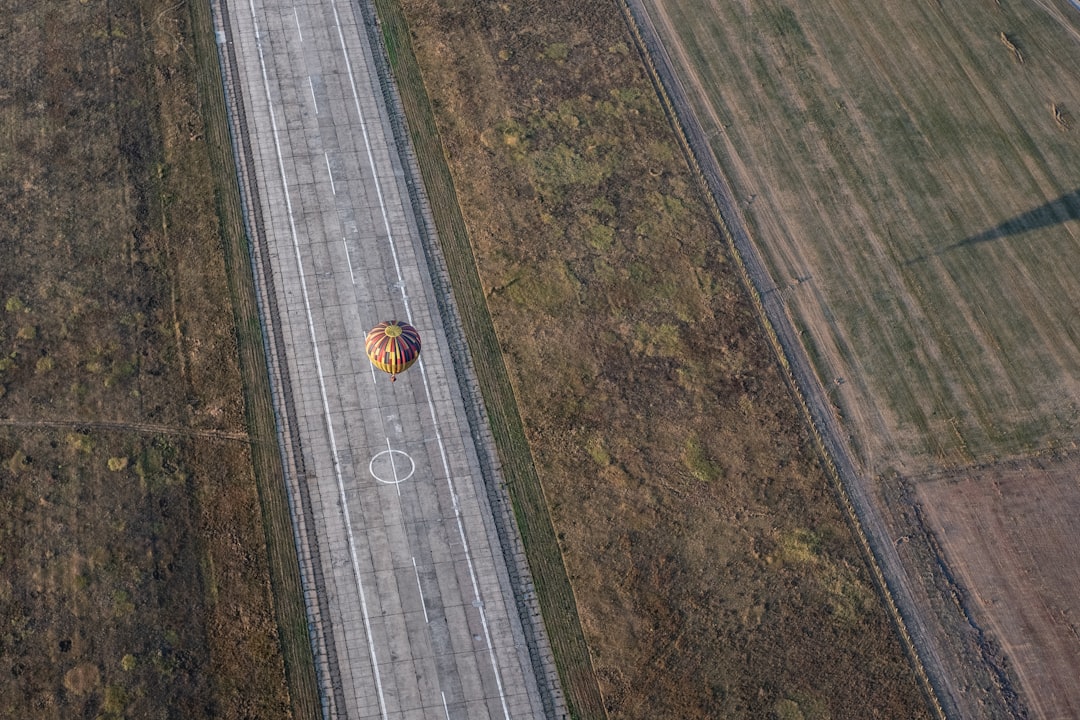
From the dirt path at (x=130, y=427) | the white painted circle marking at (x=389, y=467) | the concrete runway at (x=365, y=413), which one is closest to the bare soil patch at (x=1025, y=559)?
the concrete runway at (x=365, y=413)

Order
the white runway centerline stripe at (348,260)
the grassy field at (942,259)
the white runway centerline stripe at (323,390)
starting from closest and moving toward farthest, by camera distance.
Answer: the white runway centerline stripe at (323,390) → the grassy field at (942,259) → the white runway centerline stripe at (348,260)

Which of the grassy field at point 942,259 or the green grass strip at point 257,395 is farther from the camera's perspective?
the grassy field at point 942,259

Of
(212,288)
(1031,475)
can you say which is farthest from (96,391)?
(1031,475)

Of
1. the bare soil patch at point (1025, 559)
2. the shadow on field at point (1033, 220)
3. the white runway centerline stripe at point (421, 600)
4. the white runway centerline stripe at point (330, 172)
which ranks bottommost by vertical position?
the bare soil patch at point (1025, 559)

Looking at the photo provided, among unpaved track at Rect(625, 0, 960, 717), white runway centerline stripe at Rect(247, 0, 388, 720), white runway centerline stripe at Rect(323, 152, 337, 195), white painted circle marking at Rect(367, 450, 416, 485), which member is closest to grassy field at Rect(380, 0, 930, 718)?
unpaved track at Rect(625, 0, 960, 717)

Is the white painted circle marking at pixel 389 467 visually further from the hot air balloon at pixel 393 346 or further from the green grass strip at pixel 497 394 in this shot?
the green grass strip at pixel 497 394

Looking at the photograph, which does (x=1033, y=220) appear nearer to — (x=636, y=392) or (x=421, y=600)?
(x=636, y=392)

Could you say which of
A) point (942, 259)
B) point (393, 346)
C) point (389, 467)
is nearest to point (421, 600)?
point (389, 467)

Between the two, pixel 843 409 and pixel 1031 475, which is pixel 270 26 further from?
pixel 1031 475
